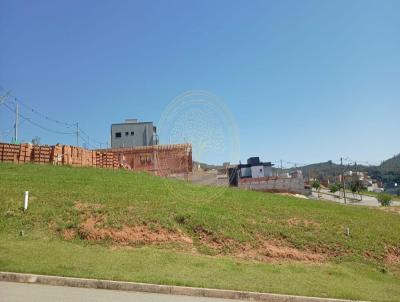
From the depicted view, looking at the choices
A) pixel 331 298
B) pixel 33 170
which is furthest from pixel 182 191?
pixel 331 298

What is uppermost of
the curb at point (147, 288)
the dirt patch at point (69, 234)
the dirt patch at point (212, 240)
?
the dirt patch at point (69, 234)

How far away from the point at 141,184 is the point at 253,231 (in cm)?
988

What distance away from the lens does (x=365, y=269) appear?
15680 mm

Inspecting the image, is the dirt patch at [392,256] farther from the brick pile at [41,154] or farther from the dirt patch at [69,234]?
the brick pile at [41,154]

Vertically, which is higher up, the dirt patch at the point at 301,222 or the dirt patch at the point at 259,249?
the dirt patch at the point at 301,222

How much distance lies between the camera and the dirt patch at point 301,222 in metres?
19.5

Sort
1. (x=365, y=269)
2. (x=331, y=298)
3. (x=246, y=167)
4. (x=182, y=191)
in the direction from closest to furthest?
(x=331, y=298) < (x=365, y=269) < (x=182, y=191) < (x=246, y=167)

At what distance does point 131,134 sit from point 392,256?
209 ft

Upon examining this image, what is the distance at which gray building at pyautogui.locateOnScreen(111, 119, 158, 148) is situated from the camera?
3036 inches

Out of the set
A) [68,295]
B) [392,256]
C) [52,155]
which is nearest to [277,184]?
[52,155]

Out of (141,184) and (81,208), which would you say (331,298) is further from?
(141,184)

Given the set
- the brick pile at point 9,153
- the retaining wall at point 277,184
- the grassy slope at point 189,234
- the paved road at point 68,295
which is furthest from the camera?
the retaining wall at point 277,184

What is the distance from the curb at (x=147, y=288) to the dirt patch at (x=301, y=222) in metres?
8.64

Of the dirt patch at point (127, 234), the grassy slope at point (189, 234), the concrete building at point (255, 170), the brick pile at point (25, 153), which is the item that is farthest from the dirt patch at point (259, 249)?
the concrete building at point (255, 170)
